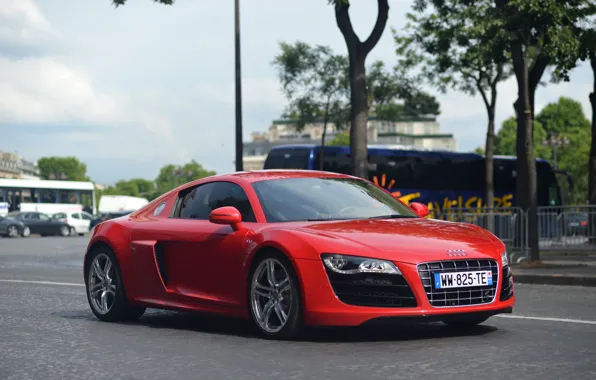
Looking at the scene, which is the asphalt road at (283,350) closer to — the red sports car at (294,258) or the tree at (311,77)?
the red sports car at (294,258)

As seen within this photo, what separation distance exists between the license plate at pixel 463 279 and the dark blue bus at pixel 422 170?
30.5m

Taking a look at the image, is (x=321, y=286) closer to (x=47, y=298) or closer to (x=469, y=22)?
(x=47, y=298)

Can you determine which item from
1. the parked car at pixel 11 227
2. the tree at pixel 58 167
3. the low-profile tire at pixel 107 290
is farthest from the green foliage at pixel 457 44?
the tree at pixel 58 167

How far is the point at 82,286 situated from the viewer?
48.3 feet

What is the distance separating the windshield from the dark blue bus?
29.4 meters

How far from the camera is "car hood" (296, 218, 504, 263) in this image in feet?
24.6

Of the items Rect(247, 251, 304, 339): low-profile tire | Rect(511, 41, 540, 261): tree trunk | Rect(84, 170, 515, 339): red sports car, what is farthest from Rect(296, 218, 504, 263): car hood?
Rect(511, 41, 540, 261): tree trunk

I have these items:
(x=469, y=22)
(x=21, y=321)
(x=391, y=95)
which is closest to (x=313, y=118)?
(x=391, y=95)

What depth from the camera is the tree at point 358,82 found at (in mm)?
22344

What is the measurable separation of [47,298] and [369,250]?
597cm

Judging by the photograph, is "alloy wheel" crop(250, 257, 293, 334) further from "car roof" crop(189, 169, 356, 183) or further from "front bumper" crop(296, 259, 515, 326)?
"car roof" crop(189, 169, 356, 183)

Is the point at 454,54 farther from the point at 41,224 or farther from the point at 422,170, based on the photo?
the point at 41,224

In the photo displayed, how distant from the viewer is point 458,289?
7637 millimetres

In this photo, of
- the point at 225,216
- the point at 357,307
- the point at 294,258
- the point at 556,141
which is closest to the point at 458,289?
the point at 357,307
